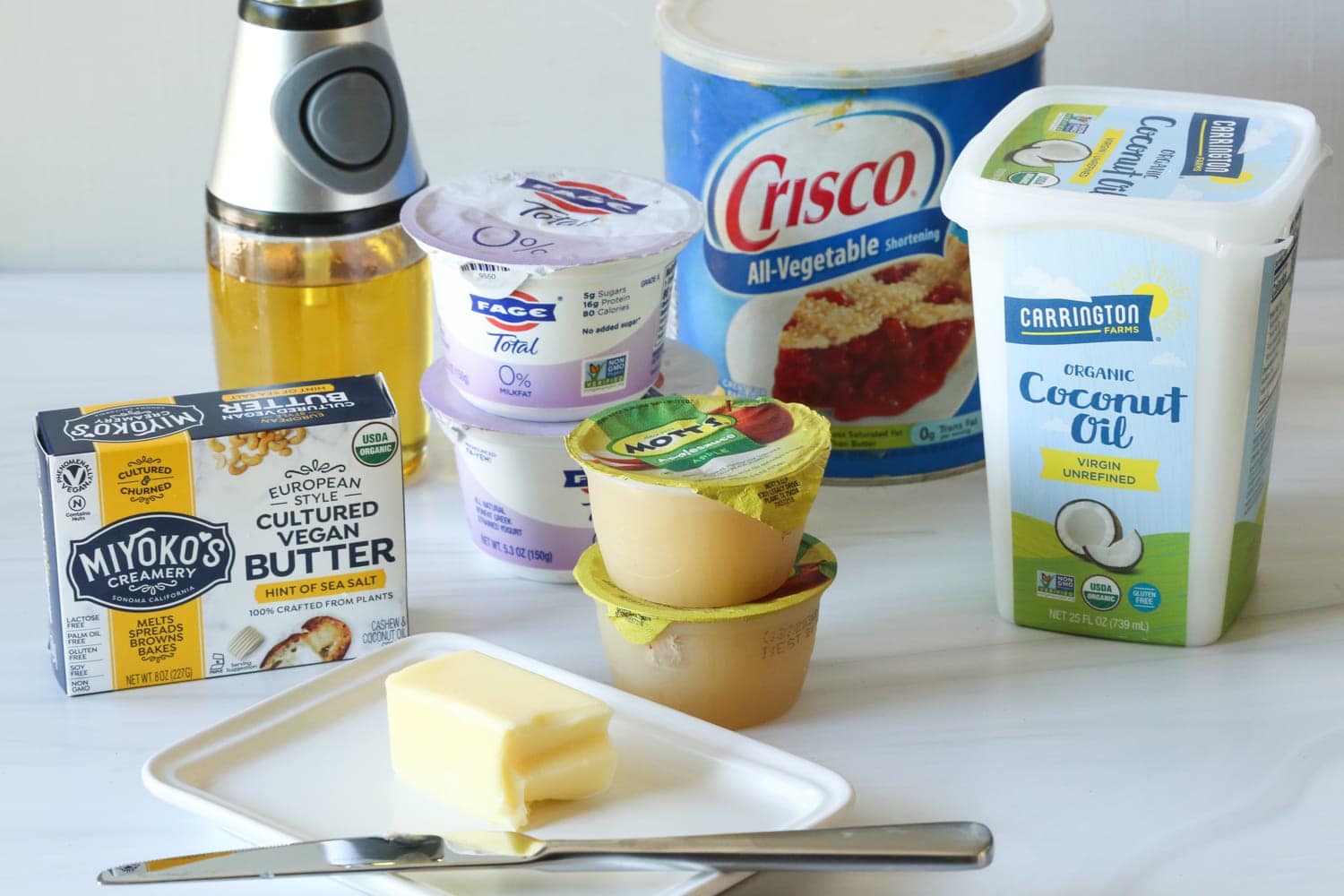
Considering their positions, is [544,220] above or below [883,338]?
above

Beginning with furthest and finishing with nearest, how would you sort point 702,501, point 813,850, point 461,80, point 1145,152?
point 461,80, point 1145,152, point 702,501, point 813,850

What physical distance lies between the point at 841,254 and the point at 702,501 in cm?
31

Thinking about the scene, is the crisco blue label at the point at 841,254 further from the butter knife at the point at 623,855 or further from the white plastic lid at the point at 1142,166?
the butter knife at the point at 623,855

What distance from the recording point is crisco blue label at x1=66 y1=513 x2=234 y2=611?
2.59ft

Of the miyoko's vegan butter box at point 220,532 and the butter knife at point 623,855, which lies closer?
the butter knife at point 623,855

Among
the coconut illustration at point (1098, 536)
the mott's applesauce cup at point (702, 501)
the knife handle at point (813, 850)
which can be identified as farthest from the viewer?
the coconut illustration at point (1098, 536)

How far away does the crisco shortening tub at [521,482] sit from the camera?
90 cm

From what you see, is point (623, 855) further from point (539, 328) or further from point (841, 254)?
point (841, 254)

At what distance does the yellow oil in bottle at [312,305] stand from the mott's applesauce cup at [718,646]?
0.85ft

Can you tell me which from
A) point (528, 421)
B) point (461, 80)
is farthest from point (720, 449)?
point (461, 80)

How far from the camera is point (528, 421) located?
908mm

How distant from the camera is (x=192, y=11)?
1295 mm

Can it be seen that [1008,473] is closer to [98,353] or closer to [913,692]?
[913,692]

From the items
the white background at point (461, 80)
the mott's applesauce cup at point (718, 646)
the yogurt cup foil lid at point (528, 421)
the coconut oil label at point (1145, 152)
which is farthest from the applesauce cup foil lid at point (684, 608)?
the white background at point (461, 80)
